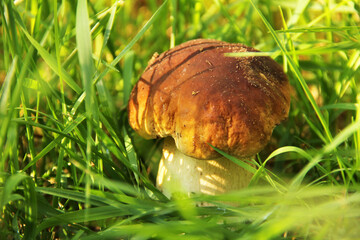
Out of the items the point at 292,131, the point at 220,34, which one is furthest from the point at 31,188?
the point at 220,34

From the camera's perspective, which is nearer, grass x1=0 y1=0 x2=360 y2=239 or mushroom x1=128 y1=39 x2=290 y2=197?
grass x1=0 y1=0 x2=360 y2=239

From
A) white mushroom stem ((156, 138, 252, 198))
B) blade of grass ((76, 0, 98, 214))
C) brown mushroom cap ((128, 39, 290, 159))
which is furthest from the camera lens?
white mushroom stem ((156, 138, 252, 198))

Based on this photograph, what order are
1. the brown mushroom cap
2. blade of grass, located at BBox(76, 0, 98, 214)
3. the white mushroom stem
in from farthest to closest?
the white mushroom stem
the brown mushroom cap
blade of grass, located at BBox(76, 0, 98, 214)

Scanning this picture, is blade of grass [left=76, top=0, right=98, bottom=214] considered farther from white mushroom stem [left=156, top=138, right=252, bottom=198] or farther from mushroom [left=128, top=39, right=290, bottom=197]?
white mushroom stem [left=156, top=138, right=252, bottom=198]

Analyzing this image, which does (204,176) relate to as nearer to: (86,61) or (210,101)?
(210,101)

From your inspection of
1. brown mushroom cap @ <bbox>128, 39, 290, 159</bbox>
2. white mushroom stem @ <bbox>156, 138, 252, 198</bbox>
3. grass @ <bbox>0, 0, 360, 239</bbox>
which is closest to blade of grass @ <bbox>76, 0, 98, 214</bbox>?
grass @ <bbox>0, 0, 360, 239</bbox>

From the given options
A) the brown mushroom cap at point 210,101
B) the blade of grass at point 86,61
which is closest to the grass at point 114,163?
the blade of grass at point 86,61

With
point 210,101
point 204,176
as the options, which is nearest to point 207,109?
point 210,101

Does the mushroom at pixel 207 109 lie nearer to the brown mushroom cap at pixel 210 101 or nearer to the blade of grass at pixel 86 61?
the brown mushroom cap at pixel 210 101
